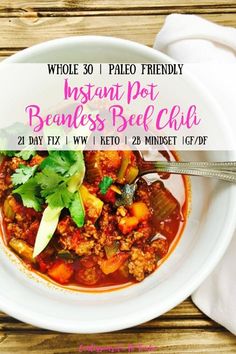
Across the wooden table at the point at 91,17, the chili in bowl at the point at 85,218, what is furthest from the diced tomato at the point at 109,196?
the wooden table at the point at 91,17

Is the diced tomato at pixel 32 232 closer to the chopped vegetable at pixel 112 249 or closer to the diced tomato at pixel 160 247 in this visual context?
the chopped vegetable at pixel 112 249

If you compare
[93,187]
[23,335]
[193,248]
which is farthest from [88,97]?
[23,335]

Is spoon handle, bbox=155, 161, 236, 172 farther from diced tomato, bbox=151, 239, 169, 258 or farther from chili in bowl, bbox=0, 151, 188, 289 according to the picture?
diced tomato, bbox=151, 239, 169, 258

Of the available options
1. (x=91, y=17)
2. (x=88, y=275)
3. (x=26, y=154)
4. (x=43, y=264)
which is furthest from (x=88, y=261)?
(x=91, y=17)

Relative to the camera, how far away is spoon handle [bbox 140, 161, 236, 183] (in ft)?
5.85

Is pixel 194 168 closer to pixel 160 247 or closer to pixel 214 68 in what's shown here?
pixel 160 247

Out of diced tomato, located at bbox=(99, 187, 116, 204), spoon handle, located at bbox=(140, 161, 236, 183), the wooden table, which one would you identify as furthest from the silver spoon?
the wooden table

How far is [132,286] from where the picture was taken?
193cm

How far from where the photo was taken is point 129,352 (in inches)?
79.4

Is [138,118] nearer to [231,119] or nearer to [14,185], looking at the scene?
[231,119]

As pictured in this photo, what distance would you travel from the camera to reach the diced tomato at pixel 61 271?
1931 millimetres

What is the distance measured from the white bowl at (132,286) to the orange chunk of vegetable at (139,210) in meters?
0.16

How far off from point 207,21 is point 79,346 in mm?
1240

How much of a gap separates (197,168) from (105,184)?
0.98ft
